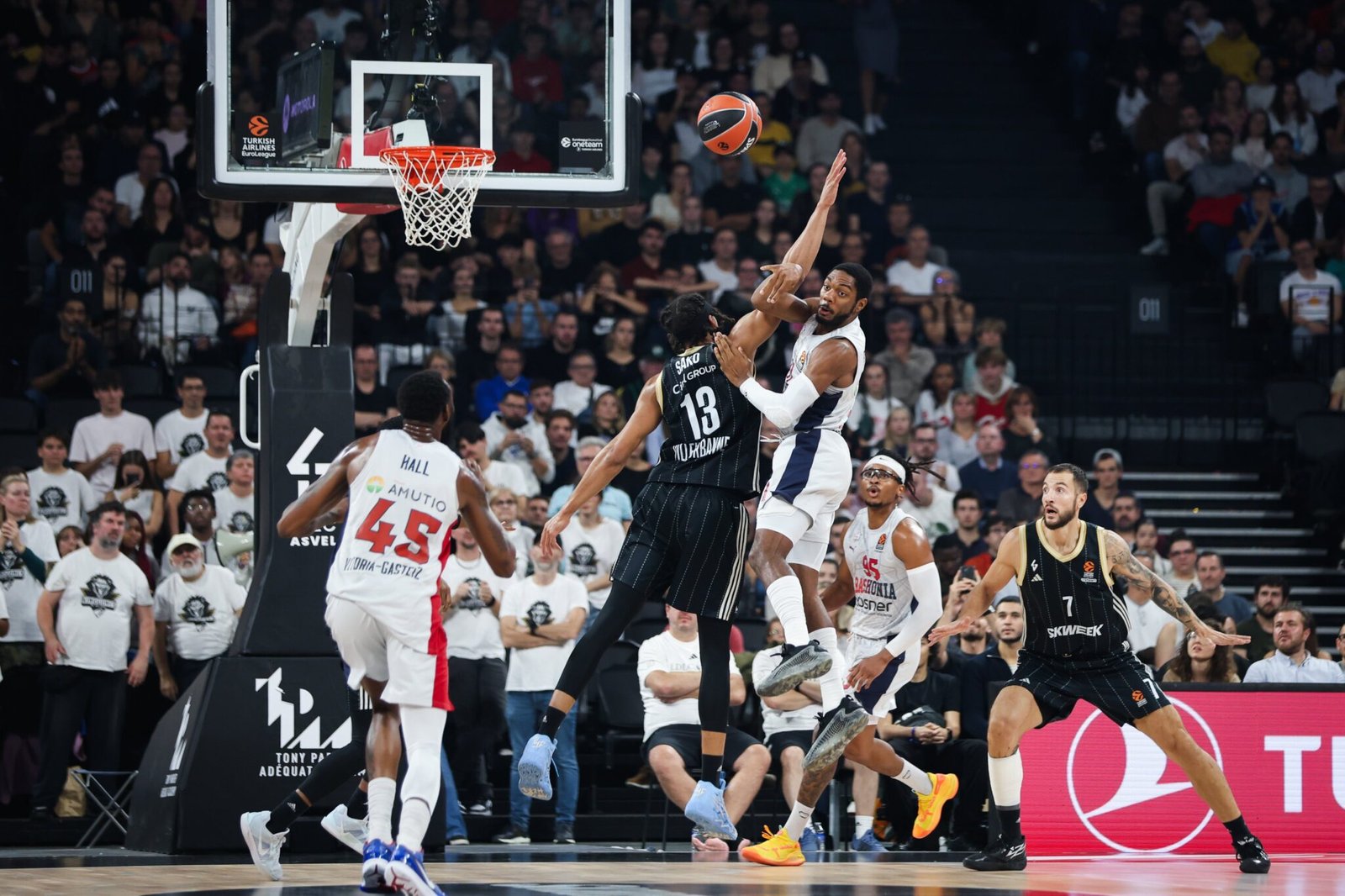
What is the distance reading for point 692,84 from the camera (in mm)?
19734

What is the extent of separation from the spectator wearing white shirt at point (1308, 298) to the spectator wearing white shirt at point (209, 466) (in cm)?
1011

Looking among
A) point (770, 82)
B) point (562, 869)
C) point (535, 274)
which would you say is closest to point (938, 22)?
point (770, 82)

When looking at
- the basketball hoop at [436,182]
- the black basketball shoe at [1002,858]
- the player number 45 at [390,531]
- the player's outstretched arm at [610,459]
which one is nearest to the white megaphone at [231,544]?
the basketball hoop at [436,182]

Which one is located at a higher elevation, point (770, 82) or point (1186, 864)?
point (770, 82)

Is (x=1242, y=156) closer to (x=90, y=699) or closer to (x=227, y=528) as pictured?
(x=227, y=528)

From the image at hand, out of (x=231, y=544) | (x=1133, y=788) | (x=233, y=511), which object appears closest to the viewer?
(x=1133, y=788)

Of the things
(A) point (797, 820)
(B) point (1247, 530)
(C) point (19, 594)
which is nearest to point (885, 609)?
(A) point (797, 820)

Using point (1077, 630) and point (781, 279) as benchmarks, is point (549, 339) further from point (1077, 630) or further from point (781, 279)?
point (781, 279)

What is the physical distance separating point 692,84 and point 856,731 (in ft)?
36.1

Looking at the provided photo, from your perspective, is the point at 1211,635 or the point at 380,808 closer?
the point at 380,808

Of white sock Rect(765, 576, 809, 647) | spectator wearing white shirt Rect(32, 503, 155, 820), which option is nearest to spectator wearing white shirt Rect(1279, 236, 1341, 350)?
white sock Rect(765, 576, 809, 647)

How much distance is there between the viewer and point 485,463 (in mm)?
14875

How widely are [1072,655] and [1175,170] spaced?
36.4 ft

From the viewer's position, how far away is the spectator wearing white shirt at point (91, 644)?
13094 millimetres
